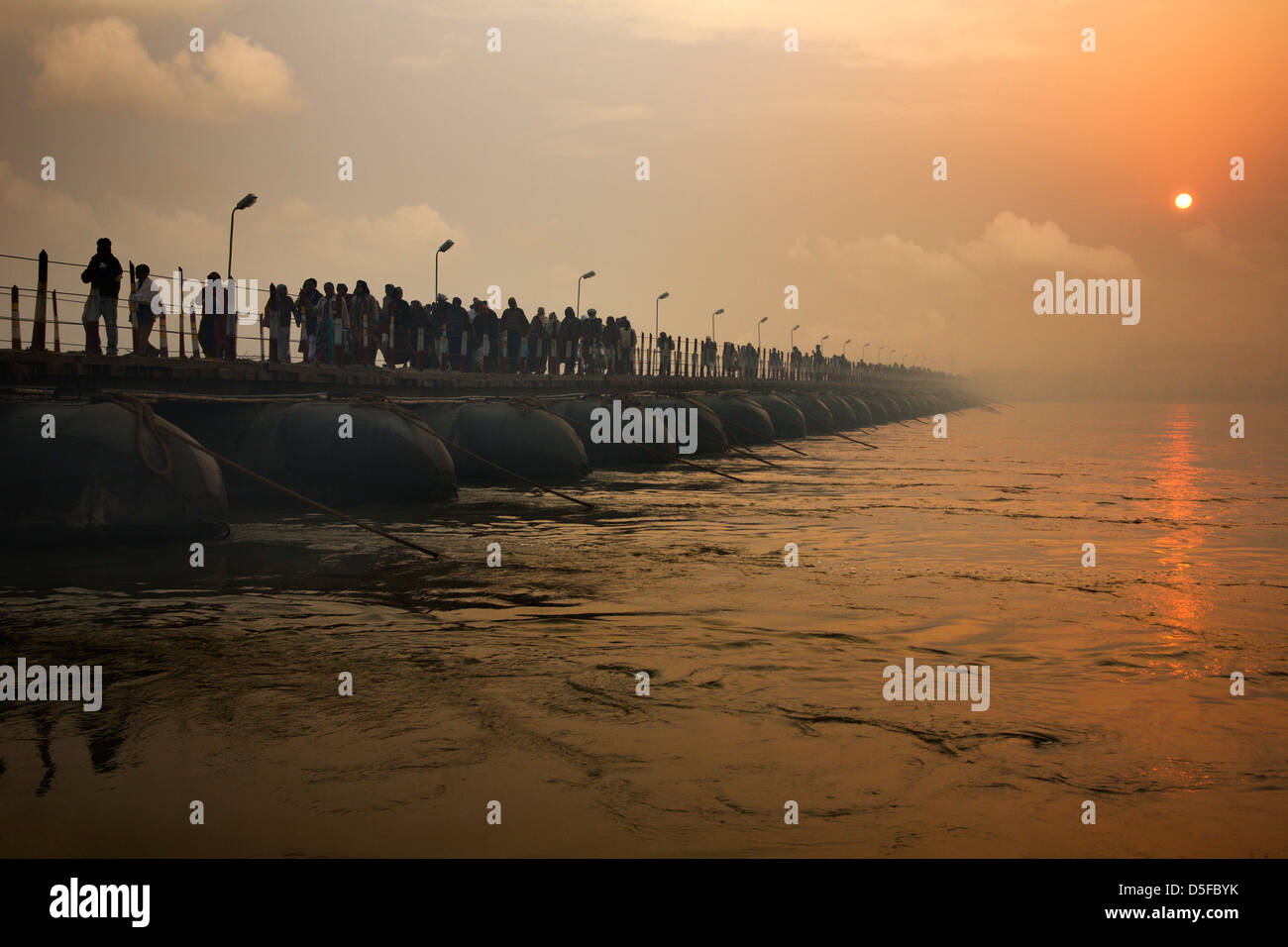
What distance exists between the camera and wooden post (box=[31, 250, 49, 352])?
65.3ft

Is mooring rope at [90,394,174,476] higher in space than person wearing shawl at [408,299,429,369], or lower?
lower

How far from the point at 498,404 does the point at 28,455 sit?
13110 millimetres

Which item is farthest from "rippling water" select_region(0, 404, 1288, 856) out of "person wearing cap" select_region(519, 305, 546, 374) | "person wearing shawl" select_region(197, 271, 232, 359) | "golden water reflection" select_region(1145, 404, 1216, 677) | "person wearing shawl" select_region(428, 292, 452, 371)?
"person wearing cap" select_region(519, 305, 546, 374)

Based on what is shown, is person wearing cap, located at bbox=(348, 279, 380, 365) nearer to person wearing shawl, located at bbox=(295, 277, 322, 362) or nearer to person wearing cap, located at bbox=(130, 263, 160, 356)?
person wearing shawl, located at bbox=(295, 277, 322, 362)

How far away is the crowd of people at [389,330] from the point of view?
22.4 m

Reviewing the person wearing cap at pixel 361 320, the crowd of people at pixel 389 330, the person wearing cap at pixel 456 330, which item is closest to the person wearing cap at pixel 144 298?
the crowd of people at pixel 389 330

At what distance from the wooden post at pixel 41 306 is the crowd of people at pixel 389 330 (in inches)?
27.9

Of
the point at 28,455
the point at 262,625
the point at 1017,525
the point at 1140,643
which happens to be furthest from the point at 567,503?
the point at 1140,643

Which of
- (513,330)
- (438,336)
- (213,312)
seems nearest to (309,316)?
(213,312)

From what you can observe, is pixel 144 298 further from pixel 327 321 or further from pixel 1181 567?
pixel 1181 567

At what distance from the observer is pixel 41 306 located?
19953 millimetres

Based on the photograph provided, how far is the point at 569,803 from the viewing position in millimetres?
6457

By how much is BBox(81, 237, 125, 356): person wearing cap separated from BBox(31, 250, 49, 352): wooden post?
0.72 m

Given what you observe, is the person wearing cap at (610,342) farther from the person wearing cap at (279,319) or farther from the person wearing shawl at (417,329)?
the person wearing cap at (279,319)
